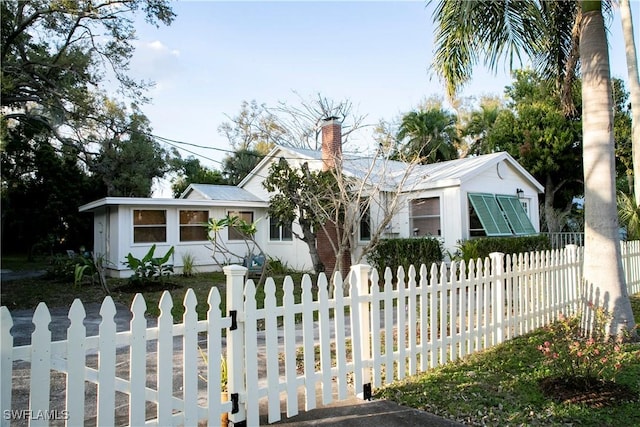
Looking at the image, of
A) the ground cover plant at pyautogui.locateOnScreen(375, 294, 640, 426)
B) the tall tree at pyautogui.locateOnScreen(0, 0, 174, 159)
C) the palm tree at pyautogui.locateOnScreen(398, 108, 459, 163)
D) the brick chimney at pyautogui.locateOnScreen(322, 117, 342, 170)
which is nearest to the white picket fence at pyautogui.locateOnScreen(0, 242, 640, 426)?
the ground cover plant at pyautogui.locateOnScreen(375, 294, 640, 426)

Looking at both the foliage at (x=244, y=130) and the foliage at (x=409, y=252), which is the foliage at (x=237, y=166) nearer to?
the foliage at (x=244, y=130)

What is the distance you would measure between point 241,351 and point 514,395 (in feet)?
8.75

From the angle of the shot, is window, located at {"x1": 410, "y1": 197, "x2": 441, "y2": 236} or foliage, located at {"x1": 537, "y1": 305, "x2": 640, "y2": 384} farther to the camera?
window, located at {"x1": 410, "y1": 197, "x2": 441, "y2": 236}

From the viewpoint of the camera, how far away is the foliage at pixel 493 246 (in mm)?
11195

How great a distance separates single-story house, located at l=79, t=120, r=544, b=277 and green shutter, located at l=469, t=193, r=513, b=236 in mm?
39

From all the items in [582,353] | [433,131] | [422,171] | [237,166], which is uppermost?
[433,131]

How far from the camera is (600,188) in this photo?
594 cm

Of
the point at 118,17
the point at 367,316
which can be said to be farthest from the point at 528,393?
the point at 118,17

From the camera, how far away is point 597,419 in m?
3.56

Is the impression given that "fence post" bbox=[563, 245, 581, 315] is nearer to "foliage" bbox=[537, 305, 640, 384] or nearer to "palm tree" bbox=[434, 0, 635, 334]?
"foliage" bbox=[537, 305, 640, 384]

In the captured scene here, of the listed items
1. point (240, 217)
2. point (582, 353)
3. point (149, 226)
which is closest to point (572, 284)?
point (582, 353)

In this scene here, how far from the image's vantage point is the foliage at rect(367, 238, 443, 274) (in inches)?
472

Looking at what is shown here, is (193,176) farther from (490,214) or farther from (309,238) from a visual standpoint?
(490,214)

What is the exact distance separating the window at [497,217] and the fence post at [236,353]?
10.6 metres
